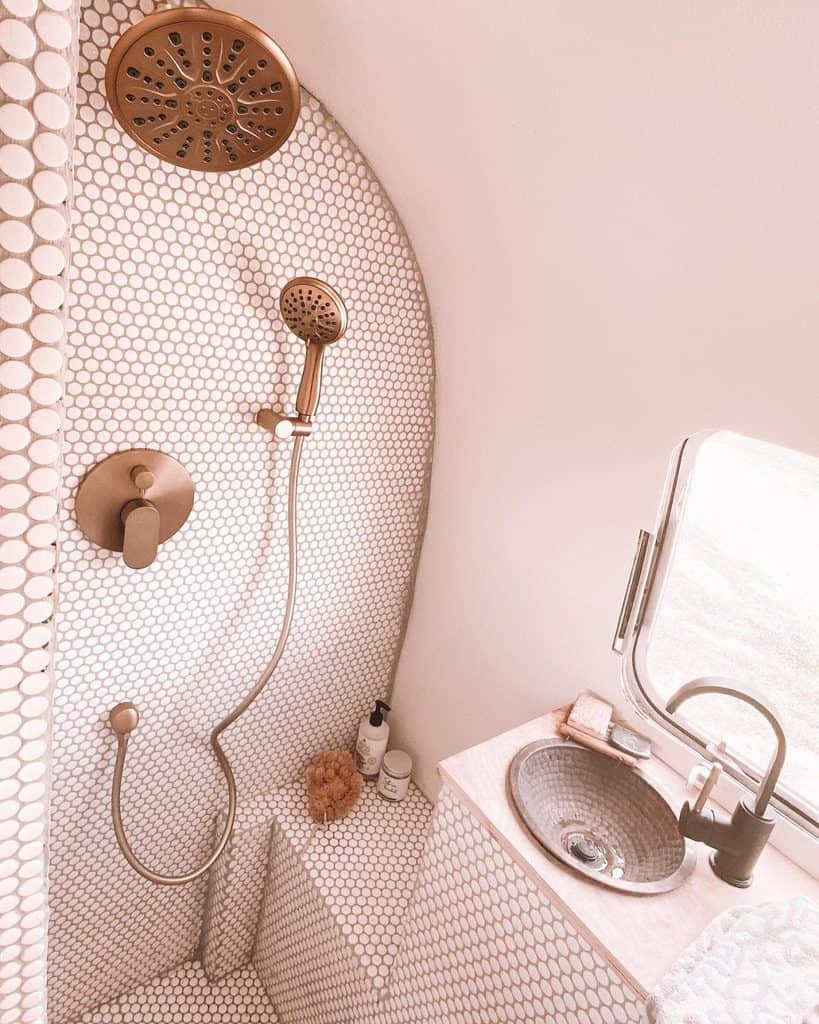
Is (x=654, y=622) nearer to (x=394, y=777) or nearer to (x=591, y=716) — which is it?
(x=591, y=716)

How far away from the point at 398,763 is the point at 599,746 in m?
0.80

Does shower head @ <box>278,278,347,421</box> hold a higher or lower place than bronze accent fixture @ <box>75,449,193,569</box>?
higher

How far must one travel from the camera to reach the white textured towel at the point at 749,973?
89 centimetres

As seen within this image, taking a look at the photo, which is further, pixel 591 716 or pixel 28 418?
pixel 591 716

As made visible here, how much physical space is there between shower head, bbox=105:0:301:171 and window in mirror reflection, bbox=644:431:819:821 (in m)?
0.97

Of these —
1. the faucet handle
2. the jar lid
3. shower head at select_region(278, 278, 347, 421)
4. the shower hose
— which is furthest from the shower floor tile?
shower head at select_region(278, 278, 347, 421)

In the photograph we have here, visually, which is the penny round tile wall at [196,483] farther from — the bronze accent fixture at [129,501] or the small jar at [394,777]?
the small jar at [394,777]

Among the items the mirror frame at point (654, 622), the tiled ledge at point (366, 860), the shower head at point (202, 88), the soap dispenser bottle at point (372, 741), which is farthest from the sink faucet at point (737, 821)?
the shower head at point (202, 88)

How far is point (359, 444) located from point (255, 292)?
45 centimetres

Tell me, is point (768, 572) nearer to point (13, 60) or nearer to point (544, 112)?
point (544, 112)

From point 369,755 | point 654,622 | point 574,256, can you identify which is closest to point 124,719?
point 369,755

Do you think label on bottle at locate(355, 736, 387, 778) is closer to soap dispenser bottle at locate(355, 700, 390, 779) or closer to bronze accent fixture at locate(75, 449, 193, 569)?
soap dispenser bottle at locate(355, 700, 390, 779)

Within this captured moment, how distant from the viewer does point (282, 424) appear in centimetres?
130

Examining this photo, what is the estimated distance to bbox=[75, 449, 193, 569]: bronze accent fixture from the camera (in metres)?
1.21
